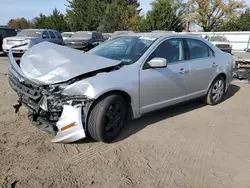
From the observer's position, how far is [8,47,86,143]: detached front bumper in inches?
127

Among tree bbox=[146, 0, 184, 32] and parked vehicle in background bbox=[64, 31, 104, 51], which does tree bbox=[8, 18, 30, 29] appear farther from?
parked vehicle in background bbox=[64, 31, 104, 51]

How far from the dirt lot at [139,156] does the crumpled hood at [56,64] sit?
0.97 metres

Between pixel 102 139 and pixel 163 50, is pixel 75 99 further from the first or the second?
pixel 163 50

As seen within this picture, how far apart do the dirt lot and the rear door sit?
26.6 inches

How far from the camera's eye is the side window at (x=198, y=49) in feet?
15.9

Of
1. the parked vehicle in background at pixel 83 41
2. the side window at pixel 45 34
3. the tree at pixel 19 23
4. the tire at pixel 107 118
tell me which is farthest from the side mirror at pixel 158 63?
the tree at pixel 19 23

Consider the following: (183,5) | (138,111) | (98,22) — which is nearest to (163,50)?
(138,111)

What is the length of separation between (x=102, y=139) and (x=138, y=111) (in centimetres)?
77

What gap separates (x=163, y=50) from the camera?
4293mm

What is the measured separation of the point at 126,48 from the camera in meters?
4.31

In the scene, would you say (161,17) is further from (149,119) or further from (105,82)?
(105,82)

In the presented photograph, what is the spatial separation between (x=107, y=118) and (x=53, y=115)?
738 millimetres

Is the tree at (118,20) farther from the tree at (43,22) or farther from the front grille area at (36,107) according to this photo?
the front grille area at (36,107)

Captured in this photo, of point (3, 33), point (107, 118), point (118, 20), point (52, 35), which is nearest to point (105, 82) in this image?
point (107, 118)
